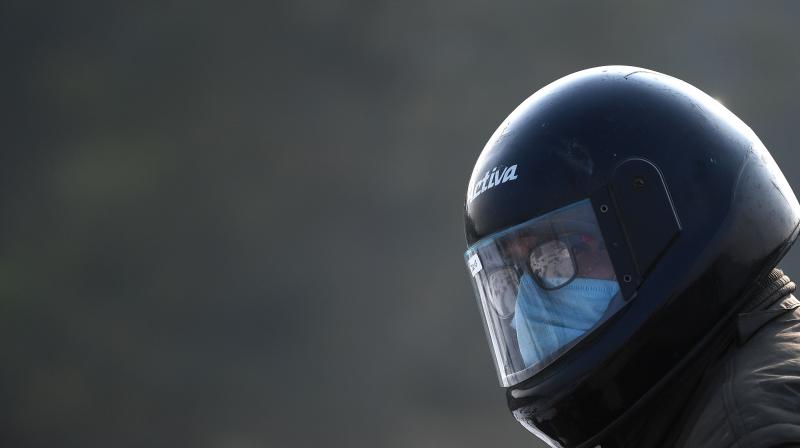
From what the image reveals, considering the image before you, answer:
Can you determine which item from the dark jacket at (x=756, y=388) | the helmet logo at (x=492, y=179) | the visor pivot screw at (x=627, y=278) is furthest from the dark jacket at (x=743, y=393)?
Result: the helmet logo at (x=492, y=179)

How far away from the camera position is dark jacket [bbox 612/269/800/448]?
4.67 feet

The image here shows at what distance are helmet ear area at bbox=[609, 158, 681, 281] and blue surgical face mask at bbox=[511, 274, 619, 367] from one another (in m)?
0.09

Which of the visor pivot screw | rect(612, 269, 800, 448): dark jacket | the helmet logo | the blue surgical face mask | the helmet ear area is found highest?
the helmet logo

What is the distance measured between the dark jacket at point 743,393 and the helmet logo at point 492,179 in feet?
1.97

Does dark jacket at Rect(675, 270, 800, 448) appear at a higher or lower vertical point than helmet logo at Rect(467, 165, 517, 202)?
lower

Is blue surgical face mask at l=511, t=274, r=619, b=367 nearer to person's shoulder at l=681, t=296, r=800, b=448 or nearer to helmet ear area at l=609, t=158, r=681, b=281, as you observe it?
helmet ear area at l=609, t=158, r=681, b=281

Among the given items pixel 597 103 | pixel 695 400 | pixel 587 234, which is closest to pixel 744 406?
pixel 695 400

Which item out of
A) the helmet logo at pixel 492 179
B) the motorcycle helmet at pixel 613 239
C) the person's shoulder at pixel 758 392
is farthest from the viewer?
the helmet logo at pixel 492 179

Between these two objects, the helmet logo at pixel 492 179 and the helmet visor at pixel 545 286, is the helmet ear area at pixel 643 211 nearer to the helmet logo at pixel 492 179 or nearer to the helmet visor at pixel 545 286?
the helmet visor at pixel 545 286

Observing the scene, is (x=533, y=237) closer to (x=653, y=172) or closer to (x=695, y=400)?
(x=653, y=172)

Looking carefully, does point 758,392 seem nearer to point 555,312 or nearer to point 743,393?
point 743,393

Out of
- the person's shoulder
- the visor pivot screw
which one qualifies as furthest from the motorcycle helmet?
the person's shoulder

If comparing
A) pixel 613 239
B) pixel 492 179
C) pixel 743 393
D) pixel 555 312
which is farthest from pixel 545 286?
pixel 743 393

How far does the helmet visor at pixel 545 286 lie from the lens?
1.95 m
